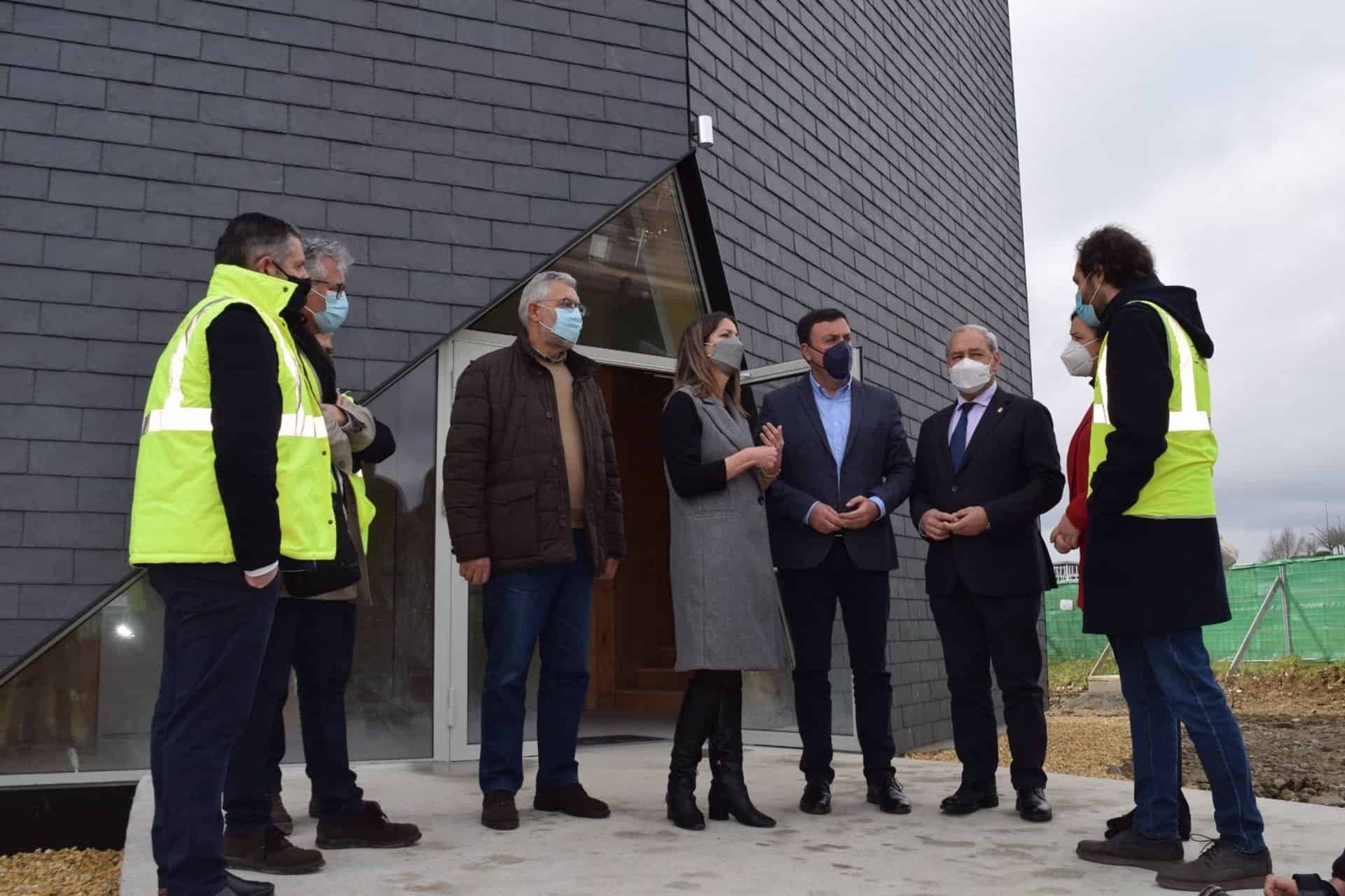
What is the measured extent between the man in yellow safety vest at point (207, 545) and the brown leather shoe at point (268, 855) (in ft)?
0.82

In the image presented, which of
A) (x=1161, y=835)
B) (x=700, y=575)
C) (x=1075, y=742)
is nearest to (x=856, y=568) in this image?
(x=700, y=575)

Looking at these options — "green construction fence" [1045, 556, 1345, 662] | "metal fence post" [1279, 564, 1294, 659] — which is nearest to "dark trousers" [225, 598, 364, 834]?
"green construction fence" [1045, 556, 1345, 662]

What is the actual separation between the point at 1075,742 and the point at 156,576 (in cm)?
612

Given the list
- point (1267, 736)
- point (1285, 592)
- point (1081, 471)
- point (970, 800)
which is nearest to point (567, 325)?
point (1081, 471)

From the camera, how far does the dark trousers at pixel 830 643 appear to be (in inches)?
137

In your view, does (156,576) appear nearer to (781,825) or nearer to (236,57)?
(781,825)

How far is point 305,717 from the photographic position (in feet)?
9.86

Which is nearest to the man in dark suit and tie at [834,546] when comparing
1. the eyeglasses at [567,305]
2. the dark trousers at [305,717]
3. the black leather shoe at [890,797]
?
the black leather shoe at [890,797]

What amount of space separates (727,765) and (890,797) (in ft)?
1.84

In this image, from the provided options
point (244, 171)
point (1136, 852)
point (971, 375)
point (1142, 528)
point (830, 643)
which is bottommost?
point (1136, 852)

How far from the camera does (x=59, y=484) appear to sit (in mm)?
3938

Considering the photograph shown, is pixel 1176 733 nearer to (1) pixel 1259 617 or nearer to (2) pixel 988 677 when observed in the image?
(2) pixel 988 677

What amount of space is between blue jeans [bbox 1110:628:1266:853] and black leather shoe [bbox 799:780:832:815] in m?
0.92

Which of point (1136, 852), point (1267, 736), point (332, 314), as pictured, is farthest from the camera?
point (1267, 736)
